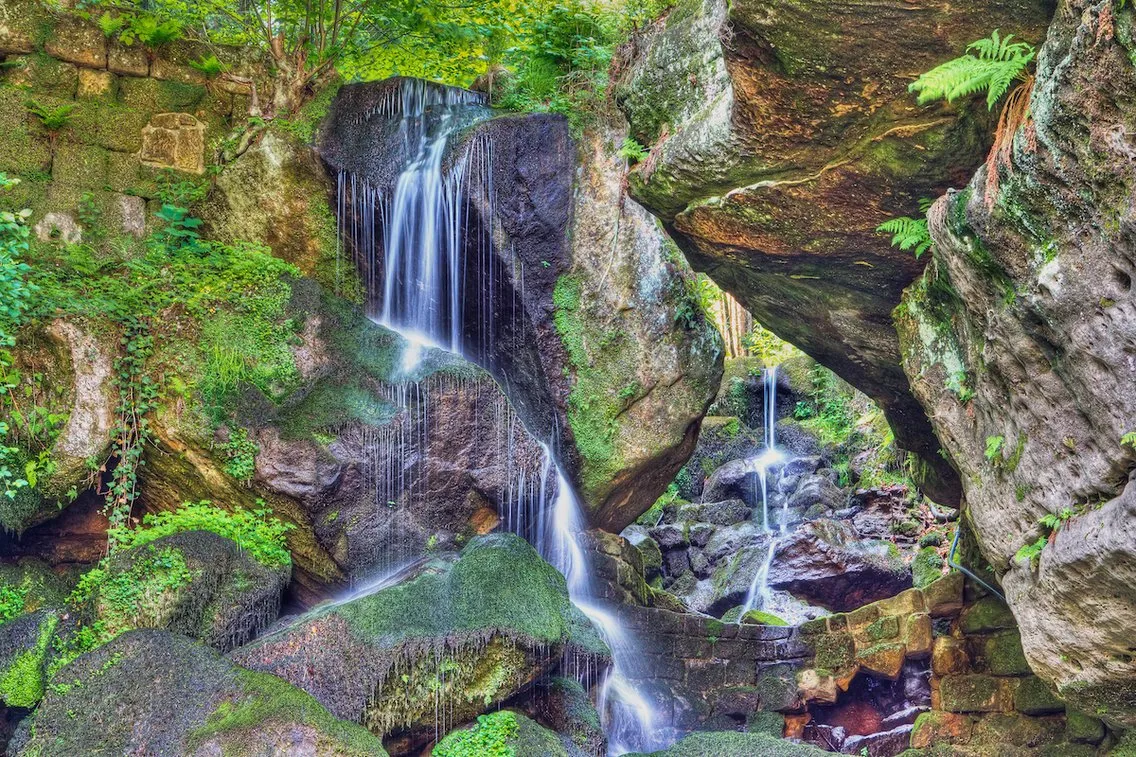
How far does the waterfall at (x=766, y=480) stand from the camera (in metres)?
11.8

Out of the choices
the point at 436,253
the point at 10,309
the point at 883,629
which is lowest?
the point at 883,629

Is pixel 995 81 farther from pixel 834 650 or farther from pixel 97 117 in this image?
pixel 97 117

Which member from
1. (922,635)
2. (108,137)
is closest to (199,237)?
(108,137)

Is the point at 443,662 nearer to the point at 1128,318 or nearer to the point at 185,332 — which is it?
the point at 185,332

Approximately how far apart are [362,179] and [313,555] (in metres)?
4.21

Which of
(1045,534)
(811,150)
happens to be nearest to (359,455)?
(811,150)

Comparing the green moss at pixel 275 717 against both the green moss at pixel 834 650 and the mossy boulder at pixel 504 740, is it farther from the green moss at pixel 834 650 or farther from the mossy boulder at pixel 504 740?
the green moss at pixel 834 650

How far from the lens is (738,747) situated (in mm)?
7082

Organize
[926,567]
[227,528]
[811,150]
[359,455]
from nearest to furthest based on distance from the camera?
[811,150]
[227,528]
[359,455]
[926,567]

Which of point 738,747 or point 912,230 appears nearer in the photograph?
point 912,230

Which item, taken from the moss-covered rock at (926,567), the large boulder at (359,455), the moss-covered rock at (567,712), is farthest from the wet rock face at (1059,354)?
the moss-covered rock at (926,567)

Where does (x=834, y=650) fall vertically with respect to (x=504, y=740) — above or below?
Result: above

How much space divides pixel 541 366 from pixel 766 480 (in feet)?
20.1

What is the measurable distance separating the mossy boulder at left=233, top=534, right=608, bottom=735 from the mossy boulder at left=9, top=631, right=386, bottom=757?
0.39 m
